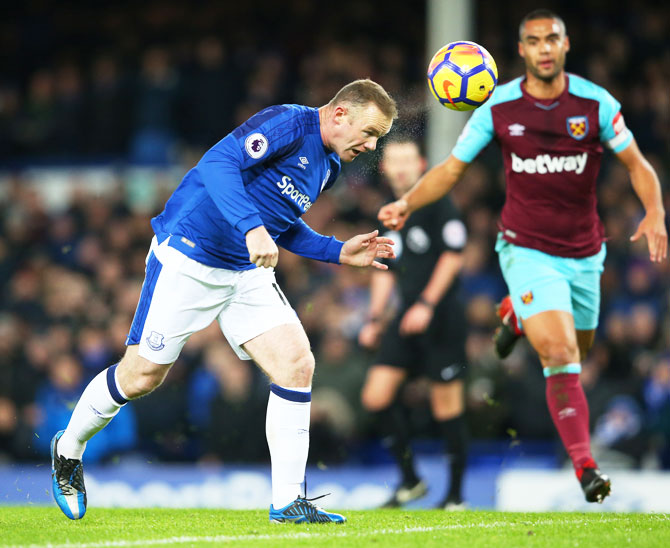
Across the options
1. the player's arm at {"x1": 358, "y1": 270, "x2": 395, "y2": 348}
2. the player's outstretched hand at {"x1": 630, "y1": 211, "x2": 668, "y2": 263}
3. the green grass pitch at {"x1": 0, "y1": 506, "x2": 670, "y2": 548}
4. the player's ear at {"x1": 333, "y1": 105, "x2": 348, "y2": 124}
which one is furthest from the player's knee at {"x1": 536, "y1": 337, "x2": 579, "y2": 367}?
the player's arm at {"x1": 358, "y1": 270, "x2": 395, "y2": 348}

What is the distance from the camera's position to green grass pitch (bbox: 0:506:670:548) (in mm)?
5020

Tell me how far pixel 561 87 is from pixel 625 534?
2.62 meters

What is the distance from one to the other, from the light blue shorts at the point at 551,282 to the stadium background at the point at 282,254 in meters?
1.00

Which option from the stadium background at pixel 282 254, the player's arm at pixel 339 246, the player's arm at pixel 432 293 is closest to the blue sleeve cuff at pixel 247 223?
the player's arm at pixel 339 246

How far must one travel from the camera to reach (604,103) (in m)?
6.39

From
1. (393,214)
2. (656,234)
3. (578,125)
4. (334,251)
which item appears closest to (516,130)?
(578,125)

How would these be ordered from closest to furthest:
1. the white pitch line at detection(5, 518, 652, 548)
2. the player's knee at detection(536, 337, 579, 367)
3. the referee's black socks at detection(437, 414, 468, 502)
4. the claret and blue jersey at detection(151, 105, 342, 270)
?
the white pitch line at detection(5, 518, 652, 548) < the claret and blue jersey at detection(151, 105, 342, 270) < the player's knee at detection(536, 337, 579, 367) < the referee's black socks at detection(437, 414, 468, 502)

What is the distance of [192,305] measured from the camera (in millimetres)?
5707

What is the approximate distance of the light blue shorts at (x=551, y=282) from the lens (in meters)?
6.33

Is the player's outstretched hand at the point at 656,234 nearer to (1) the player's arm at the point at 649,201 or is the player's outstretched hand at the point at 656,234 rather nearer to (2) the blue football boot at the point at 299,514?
(1) the player's arm at the point at 649,201

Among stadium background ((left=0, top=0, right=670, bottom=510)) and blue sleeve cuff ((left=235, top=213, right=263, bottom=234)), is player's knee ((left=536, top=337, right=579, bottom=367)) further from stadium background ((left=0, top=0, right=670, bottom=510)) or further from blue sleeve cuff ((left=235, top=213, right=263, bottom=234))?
blue sleeve cuff ((left=235, top=213, right=263, bottom=234))

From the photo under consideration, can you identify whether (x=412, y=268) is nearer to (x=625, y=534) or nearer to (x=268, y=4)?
(x=625, y=534)

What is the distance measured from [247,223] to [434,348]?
363 centimetres

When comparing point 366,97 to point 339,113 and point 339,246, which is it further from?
point 339,246
